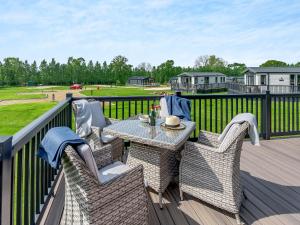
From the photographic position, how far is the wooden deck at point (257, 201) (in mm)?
2318

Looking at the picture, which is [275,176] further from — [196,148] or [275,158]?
[196,148]

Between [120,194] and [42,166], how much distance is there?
1043 mm

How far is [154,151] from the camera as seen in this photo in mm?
2670

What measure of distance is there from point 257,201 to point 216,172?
0.71m

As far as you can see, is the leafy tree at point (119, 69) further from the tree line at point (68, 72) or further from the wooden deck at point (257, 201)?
the wooden deck at point (257, 201)

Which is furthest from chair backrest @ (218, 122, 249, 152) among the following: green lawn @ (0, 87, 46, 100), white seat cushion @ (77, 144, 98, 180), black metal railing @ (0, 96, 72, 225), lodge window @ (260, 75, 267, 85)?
green lawn @ (0, 87, 46, 100)

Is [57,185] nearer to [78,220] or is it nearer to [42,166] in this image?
[42,166]

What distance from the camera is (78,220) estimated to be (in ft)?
5.57

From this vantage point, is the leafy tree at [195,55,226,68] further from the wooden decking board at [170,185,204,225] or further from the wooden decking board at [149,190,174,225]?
the wooden decking board at [149,190,174,225]

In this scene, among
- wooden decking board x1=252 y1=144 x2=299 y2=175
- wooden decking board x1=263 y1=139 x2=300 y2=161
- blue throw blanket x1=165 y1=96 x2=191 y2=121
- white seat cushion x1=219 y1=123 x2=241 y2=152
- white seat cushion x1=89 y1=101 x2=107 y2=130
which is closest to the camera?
white seat cushion x1=219 y1=123 x2=241 y2=152

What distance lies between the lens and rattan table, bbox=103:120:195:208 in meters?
2.51

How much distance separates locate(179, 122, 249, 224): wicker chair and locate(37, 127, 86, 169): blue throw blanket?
1.33 m

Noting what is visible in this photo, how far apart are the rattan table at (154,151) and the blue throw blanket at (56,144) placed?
95cm

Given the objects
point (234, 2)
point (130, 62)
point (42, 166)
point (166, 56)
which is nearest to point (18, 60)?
point (130, 62)
